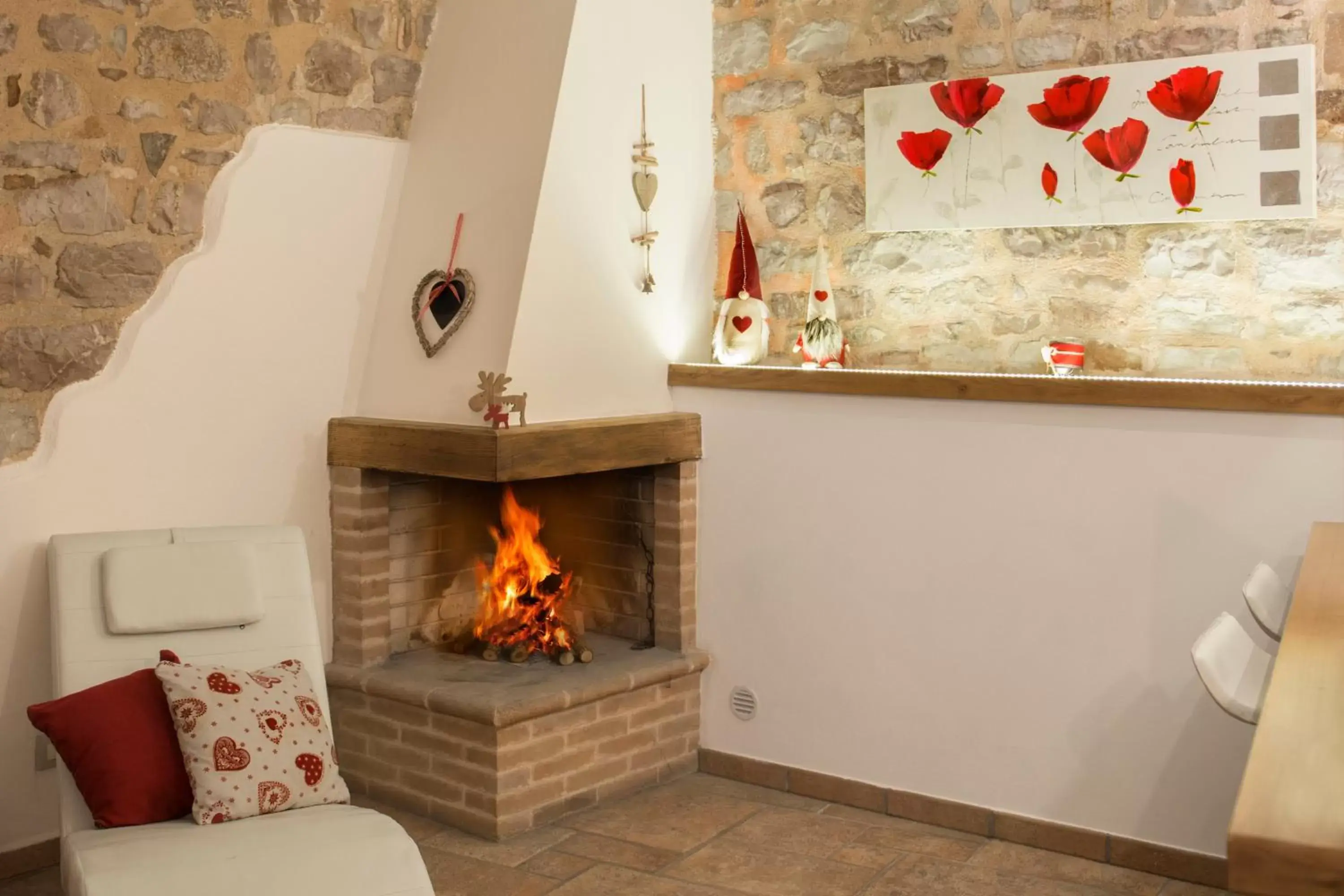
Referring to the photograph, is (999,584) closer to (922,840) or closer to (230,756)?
(922,840)

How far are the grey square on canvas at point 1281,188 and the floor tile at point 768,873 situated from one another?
2115mm

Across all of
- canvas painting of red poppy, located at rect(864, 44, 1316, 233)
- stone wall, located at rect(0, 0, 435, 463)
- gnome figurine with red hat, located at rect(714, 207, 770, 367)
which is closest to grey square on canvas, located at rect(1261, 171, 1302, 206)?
canvas painting of red poppy, located at rect(864, 44, 1316, 233)

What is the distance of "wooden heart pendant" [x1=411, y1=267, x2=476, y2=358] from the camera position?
13.4ft

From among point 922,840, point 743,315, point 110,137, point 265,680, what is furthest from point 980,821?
point 110,137

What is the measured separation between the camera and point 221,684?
3.13 meters

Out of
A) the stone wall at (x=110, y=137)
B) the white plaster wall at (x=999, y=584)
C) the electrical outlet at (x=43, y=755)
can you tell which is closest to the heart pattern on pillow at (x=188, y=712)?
the electrical outlet at (x=43, y=755)

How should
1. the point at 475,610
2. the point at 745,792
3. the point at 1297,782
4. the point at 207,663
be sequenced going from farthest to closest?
the point at 475,610
the point at 745,792
the point at 207,663
the point at 1297,782

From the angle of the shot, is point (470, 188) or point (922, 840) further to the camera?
point (470, 188)

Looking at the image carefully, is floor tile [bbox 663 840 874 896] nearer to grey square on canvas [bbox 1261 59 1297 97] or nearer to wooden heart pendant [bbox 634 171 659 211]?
wooden heart pendant [bbox 634 171 659 211]

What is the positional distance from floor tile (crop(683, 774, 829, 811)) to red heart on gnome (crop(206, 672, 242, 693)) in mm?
1743

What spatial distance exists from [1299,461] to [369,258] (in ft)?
9.18

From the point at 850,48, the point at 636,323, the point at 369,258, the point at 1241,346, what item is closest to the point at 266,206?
the point at 369,258

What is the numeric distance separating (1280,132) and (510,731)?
2.70 metres

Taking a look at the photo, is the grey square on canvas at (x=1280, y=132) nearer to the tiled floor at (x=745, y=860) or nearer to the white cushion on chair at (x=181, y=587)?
the tiled floor at (x=745, y=860)
